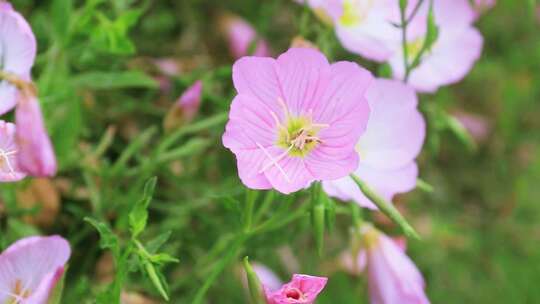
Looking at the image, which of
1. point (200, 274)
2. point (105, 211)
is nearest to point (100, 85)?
point (105, 211)

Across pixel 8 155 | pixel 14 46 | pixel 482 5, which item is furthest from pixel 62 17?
pixel 482 5

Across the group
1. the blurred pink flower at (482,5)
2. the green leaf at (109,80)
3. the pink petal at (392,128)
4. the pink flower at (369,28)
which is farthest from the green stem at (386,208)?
the blurred pink flower at (482,5)

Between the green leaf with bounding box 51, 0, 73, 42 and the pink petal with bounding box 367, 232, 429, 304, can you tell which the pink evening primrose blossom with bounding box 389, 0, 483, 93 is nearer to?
the pink petal with bounding box 367, 232, 429, 304

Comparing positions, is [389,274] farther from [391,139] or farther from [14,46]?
[14,46]

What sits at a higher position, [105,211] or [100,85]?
[100,85]

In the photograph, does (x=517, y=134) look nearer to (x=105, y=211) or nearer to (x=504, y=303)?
(x=504, y=303)

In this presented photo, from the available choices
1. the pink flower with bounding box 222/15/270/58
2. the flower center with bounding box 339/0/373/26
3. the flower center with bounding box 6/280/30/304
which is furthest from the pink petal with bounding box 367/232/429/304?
the pink flower with bounding box 222/15/270/58
